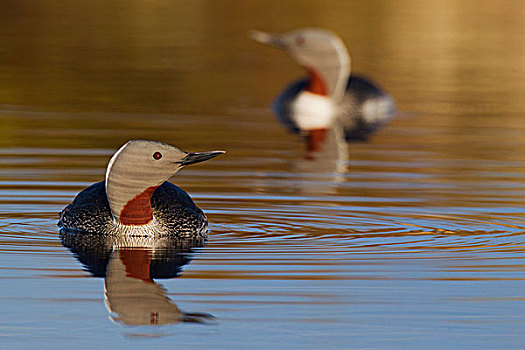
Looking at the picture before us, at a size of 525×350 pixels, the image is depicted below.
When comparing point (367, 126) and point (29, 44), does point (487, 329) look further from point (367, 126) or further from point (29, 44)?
point (29, 44)

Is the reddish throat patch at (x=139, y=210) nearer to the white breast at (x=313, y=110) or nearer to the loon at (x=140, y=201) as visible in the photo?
the loon at (x=140, y=201)

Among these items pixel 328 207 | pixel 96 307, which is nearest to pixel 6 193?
pixel 328 207

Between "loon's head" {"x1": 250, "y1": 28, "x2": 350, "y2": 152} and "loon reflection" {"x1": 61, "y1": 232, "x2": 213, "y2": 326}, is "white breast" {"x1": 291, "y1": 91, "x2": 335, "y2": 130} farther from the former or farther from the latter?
"loon reflection" {"x1": 61, "y1": 232, "x2": 213, "y2": 326}

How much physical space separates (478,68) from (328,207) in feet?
55.2

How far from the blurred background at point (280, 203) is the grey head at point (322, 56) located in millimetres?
944

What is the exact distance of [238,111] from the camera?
1898cm

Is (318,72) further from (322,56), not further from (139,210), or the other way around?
(139,210)

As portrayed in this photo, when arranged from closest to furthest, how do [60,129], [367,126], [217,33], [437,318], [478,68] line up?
[437,318] → [60,129] → [367,126] → [478,68] → [217,33]

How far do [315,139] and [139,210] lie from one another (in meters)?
7.50

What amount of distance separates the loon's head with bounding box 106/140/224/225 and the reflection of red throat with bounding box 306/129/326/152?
612 centimetres

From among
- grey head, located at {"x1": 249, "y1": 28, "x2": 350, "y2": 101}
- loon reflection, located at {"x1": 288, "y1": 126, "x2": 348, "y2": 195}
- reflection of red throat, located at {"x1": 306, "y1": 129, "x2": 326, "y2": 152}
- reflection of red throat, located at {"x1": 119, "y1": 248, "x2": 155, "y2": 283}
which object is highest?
grey head, located at {"x1": 249, "y1": 28, "x2": 350, "y2": 101}

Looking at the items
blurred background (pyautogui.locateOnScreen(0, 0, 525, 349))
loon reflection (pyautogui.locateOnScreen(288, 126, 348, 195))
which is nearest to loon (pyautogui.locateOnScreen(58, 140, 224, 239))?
blurred background (pyautogui.locateOnScreen(0, 0, 525, 349))

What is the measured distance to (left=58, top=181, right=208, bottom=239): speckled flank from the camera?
937 centimetres

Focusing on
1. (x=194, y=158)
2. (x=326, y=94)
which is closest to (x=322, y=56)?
(x=326, y=94)
